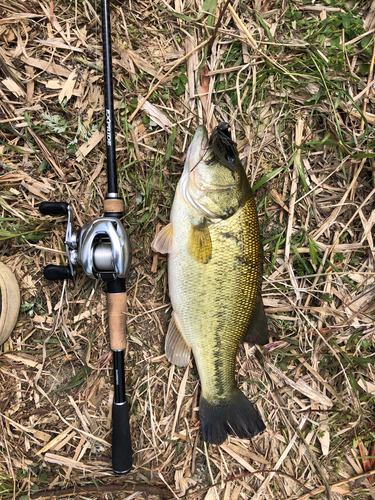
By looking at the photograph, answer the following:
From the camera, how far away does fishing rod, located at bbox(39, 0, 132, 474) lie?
1657mm

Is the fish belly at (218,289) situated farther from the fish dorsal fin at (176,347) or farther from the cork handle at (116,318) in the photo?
the cork handle at (116,318)

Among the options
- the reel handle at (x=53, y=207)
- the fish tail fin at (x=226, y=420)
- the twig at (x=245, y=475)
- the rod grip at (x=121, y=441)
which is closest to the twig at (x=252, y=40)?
the reel handle at (x=53, y=207)

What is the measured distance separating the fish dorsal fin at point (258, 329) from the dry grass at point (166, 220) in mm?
206

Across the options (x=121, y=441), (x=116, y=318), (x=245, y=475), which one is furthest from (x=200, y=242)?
(x=245, y=475)

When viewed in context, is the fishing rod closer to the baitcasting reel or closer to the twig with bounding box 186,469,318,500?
the baitcasting reel

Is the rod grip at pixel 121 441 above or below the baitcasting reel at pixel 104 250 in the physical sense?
below

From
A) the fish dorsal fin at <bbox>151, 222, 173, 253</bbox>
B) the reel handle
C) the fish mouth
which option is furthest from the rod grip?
the fish mouth

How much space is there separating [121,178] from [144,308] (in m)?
0.90

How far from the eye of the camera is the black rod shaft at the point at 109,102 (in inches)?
67.6

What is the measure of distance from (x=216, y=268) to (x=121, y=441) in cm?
122

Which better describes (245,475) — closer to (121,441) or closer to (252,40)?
(121,441)

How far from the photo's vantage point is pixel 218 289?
1.70 metres

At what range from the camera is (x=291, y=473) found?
2102 millimetres

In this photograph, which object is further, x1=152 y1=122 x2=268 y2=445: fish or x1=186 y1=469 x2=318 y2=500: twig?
x1=186 y1=469 x2=318 y2=500: twig
